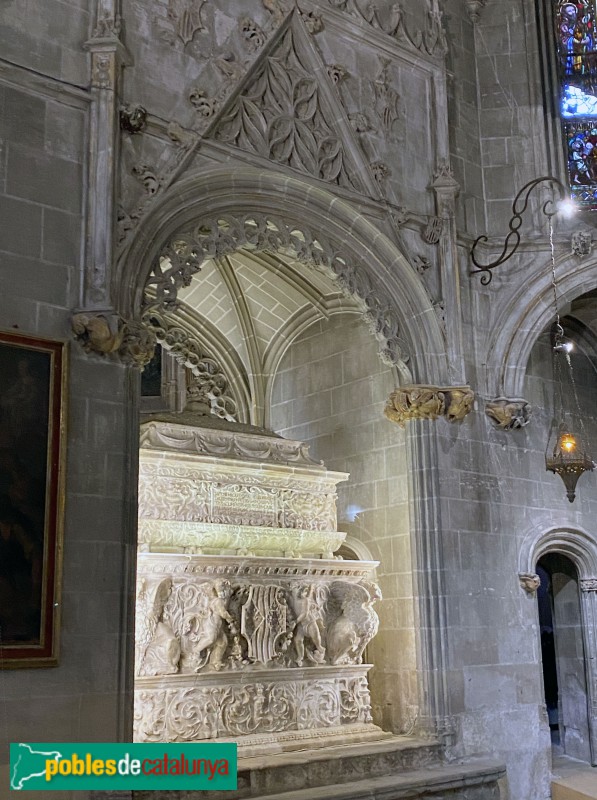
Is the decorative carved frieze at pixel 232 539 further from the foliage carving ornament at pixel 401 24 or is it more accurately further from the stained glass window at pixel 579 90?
the foliage carving ornament at pixel 401 24

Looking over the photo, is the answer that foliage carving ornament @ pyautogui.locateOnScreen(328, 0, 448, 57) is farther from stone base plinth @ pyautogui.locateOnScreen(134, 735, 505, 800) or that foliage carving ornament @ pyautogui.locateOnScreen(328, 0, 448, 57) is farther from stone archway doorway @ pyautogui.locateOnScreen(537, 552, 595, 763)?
stone base plinth @ pyautogui.locateOnScreen(134, 735, 505, 800)

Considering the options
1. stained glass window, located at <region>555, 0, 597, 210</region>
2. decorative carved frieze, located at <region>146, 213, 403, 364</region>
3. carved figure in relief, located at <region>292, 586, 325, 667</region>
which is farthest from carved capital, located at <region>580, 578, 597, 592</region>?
stained glass window, located at <region>555, 0, 597, 210</region>

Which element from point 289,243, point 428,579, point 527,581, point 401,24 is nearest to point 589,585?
point 527,581

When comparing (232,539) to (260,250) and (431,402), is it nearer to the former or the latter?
(431,402)

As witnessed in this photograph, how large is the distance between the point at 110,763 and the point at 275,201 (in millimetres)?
5467

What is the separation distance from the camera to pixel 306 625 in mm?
9094

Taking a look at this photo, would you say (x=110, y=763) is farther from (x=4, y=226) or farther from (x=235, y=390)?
(x=235, y=390)

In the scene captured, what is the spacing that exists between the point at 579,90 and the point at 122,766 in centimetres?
972

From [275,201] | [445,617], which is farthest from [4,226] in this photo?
[445,617]

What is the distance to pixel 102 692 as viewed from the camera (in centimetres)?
716

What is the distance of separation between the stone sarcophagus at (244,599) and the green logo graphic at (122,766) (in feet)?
5.39

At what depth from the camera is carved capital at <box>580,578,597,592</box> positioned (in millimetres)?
11586

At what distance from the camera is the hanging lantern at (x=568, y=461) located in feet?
34.6

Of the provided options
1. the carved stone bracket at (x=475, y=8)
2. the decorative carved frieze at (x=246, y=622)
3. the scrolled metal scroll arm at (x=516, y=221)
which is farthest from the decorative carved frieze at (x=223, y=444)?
the carved stone bracket at (x=475, y=8)
